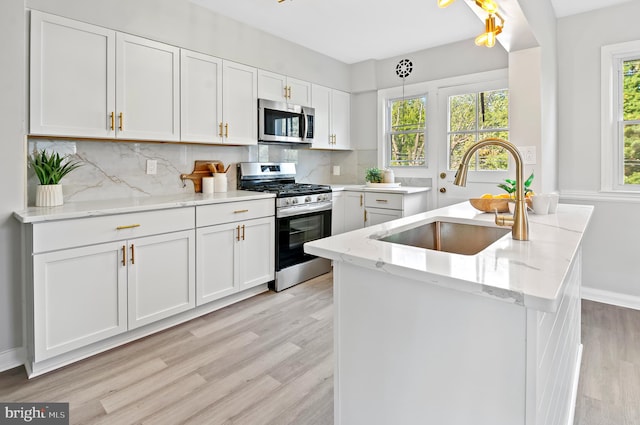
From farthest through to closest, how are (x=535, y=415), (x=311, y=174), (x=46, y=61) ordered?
(x=311, y=174), (x=46, y=61), (x=535, y=415)

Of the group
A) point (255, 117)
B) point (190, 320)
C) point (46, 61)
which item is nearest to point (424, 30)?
point (255, 117)

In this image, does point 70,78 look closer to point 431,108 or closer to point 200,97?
point 200,97

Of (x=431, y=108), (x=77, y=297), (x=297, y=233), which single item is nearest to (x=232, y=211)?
(x=297, y=233)

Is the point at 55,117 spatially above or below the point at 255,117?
below

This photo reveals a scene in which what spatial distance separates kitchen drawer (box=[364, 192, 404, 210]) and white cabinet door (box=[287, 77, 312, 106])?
1235 millimetres

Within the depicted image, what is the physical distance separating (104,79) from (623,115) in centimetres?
408

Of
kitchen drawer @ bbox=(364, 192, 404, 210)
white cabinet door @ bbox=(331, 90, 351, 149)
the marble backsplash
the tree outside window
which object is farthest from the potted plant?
the tree outside window

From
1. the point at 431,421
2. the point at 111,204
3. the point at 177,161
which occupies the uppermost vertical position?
the point at 177,161

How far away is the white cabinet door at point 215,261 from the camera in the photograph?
9.00 feet

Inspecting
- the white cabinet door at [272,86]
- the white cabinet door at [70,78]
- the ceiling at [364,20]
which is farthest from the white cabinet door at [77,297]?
the ceiling at [364,20]

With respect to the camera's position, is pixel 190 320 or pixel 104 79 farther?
pixel 190 320

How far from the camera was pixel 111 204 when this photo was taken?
2.41 metres

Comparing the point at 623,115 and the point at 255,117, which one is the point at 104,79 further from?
the point at 623,115

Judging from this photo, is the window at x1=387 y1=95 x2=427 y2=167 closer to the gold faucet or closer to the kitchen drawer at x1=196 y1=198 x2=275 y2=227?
the kitchen drawer at x1=196 y1=198 x2=275 y2=227
